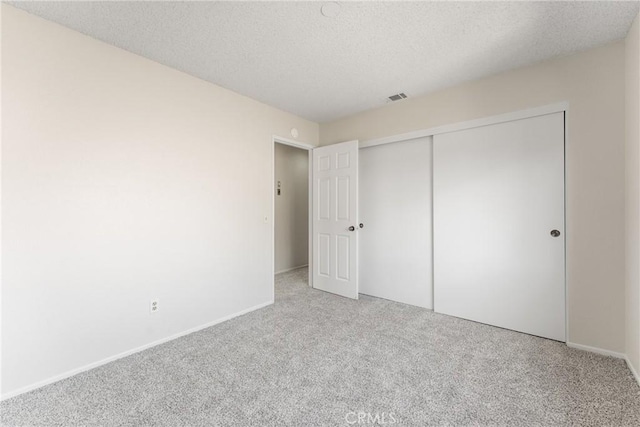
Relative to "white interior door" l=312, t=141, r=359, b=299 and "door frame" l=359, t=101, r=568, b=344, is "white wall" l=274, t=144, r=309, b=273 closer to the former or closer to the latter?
"white interior door" l=312, t=141, r=359, b=299

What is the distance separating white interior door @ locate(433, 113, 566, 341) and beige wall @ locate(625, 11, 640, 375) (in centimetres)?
39

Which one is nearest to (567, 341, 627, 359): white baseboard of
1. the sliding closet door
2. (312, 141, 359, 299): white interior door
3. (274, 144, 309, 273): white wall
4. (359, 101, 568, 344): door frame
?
(359, 101, 568, 344): door frame

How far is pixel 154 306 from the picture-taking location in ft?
7.94

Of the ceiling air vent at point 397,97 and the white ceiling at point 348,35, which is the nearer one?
the white ceiling at point 348,35

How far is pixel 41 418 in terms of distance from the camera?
1570 mm

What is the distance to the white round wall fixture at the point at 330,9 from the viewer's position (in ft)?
5.67

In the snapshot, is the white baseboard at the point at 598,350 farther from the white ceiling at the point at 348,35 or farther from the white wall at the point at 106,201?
the white wall at the point at 106,201

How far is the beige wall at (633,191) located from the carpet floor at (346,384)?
0.31m

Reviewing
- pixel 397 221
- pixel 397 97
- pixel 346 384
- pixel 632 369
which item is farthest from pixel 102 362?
pixel 632 369

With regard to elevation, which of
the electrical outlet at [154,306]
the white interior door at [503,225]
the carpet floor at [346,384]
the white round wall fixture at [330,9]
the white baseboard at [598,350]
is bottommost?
the carpet floor at [346,384]

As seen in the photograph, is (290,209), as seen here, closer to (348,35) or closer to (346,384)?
(348,35)

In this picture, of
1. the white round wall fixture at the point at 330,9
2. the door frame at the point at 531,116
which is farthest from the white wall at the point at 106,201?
the door frame at the point at 531,116

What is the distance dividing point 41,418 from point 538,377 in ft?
9.89

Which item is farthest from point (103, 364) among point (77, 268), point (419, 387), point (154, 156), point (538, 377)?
point (538, 377)
